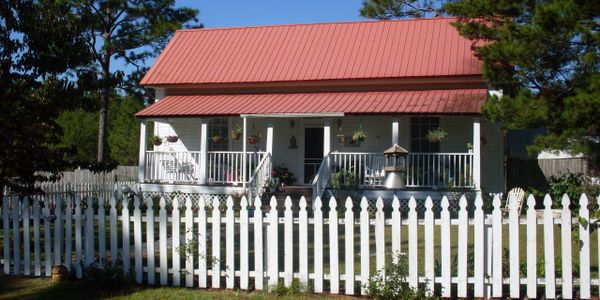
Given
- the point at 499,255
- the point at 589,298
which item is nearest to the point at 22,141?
the point at 499,255

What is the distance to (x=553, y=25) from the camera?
31.7ft

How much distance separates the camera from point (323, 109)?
60.7ft

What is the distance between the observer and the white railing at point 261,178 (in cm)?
1762

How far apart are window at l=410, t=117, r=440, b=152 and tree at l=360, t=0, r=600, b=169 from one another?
8000 millimetres

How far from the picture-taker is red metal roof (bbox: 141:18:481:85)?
19.7 meters

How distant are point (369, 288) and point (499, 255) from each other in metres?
1.45

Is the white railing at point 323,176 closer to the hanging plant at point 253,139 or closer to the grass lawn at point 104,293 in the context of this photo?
the hanging plant at point 253,139

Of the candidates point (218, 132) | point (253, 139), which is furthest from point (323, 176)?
point (218, 132)

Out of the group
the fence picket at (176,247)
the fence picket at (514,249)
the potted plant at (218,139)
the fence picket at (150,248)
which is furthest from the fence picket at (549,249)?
the potted plant at (218,139)

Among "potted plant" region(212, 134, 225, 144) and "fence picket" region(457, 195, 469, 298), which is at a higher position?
"potted plant" region(212, 134, 225, 144)

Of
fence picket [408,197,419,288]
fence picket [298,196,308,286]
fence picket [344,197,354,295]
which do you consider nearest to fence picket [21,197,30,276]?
fence picket [298,196,308,286]

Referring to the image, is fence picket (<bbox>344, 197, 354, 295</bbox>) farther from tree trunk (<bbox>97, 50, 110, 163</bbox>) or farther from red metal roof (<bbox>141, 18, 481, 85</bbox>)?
tree trunk (<bbox>97, 50, 110, 163</bbox>)

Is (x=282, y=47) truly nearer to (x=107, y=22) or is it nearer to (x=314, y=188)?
(x=314, y=188)

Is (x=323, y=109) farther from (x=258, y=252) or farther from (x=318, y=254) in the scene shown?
(x=318, y=254)
